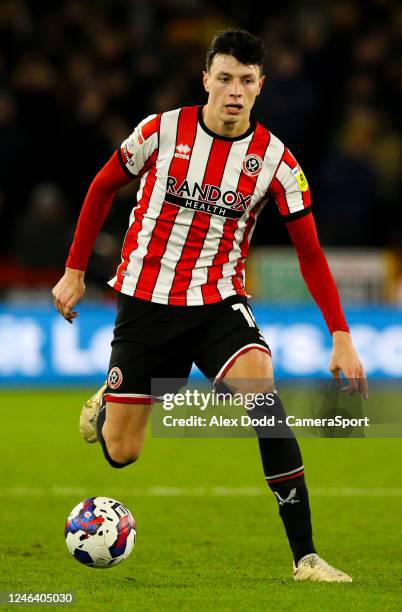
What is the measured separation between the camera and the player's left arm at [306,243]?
16.7ft

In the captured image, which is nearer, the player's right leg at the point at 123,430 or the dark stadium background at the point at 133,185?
the player's right leg at the point at 123,430

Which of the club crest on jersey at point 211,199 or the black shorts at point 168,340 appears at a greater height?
the club crest on jersey at point 211,199

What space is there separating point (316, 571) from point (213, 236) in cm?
137

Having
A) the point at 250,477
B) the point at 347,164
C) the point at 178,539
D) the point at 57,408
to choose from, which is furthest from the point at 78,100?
the point at 178,539

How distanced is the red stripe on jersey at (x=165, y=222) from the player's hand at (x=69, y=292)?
0.24m

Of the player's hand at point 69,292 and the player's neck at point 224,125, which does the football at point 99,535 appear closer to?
the player's hand at point 69,292

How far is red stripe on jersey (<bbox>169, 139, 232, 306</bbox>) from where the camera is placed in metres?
5.20

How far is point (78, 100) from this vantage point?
1368 centimetres

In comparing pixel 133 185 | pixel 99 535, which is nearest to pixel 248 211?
pixel 99 535

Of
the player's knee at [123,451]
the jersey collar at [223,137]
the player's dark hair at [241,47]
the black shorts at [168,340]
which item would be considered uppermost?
the player's dark hair at [241,47]

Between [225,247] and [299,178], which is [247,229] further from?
[299,178]

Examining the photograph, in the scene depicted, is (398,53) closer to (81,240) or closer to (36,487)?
Result: (36,487)

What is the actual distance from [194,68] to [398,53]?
2223mm

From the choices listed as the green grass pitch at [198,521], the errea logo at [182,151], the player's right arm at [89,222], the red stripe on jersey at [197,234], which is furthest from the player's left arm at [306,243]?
the green grass pitch at [198,521]
